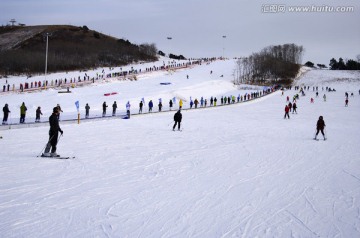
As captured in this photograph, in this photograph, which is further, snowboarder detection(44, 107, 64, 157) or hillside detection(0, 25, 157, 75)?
hillside detection(0, 25, 157, 75)

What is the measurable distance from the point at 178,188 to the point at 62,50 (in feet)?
274

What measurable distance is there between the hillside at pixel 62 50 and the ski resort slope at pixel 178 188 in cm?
5523

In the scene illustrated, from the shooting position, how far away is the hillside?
6531 centimetres

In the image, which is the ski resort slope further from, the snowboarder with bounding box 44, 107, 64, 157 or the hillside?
the hillside

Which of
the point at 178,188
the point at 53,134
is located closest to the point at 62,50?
the point at 53,134

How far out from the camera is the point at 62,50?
8325cm

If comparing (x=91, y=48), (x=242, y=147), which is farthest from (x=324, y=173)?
(x=91, y=48)

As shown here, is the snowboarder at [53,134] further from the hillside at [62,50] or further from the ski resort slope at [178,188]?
the hillside at [62,50]

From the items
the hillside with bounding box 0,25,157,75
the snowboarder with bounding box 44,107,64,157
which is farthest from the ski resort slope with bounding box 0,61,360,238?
the hillside with bounding box 0,25,157,75

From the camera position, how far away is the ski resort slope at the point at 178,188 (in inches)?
210

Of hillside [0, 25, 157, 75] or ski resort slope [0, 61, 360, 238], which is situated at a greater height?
hillside [0, 25, 157, 75]

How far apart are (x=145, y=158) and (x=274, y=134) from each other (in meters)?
8.72

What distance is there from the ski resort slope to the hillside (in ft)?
181

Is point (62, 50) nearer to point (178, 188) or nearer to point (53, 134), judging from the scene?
point (53, 134)
